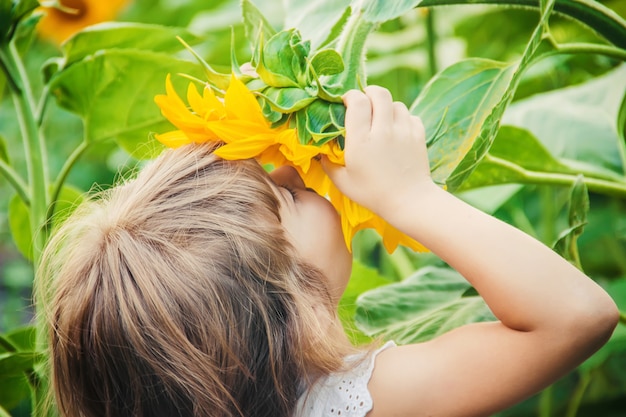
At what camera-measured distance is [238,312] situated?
2.42 feet

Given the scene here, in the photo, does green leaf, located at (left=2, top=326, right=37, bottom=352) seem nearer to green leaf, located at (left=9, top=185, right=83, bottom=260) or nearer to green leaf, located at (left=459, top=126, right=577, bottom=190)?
green leaf, located at (left=9, top=185, right=83, bottom=260)

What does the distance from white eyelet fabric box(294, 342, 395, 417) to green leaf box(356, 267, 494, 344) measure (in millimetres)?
102

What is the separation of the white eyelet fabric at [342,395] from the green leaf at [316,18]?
0.97 ft

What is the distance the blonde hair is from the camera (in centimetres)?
72

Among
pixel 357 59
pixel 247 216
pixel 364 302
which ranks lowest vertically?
pixel 364 302

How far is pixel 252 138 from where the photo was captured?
643 millimetres

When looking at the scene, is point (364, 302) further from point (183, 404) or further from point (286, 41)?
point (286, 41)

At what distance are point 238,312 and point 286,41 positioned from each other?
26 cm

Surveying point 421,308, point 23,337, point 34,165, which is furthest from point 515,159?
point 23,337

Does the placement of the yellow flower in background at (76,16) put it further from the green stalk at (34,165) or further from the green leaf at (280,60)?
the green leaf at (280,60)

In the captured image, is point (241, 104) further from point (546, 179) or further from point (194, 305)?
point (546, 179)

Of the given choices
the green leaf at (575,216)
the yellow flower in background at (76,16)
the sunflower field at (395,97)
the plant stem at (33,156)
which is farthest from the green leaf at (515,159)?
the yellow flower in background at (76,16)

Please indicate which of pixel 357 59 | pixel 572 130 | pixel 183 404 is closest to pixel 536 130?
pixel 572 130

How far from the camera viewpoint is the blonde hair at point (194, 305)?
0.72m
